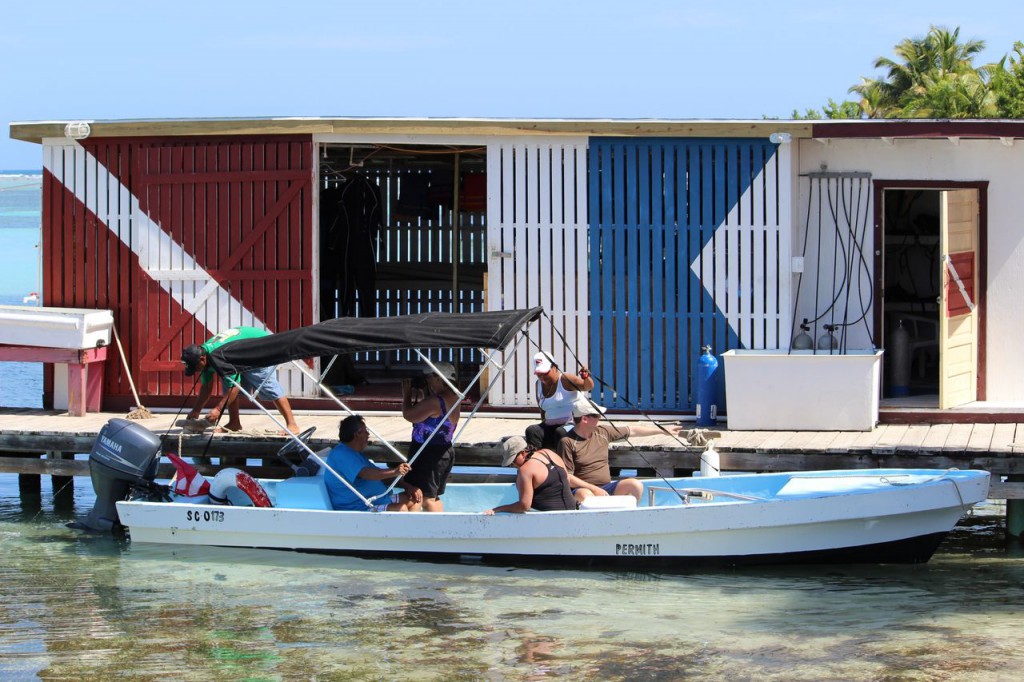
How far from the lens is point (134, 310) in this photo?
1564cm

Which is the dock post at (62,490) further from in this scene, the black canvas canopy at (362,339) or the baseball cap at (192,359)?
the black canvas canopy at (362,339)

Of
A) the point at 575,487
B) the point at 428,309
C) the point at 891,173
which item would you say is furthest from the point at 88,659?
the point at 428,309

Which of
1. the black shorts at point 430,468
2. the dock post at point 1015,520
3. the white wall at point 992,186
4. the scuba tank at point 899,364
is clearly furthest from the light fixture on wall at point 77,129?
the dock post at point 1015,520

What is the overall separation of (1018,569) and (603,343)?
463 cm

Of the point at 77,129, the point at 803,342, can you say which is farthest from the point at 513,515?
the point at 77,129

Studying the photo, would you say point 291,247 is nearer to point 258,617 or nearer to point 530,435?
point 530,435

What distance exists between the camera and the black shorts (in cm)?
1242

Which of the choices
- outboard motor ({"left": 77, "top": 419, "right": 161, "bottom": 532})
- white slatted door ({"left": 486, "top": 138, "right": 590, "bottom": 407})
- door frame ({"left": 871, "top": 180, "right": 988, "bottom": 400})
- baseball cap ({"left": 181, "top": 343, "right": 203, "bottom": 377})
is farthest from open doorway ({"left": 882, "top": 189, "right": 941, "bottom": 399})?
outboard motor ({"left": 77, "top": 419, "right": 161, "bottom": 532})

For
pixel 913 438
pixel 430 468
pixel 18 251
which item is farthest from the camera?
pixel 18 251

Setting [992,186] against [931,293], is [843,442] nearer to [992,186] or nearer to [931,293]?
[992,186]

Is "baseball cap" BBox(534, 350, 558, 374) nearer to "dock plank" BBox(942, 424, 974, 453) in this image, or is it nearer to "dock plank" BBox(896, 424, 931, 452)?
"dock plank" BBox(896, 424, 931, 452)

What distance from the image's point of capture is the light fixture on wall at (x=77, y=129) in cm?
1532

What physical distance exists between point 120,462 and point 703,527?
5.24 meters

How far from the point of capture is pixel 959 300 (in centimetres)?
1427
